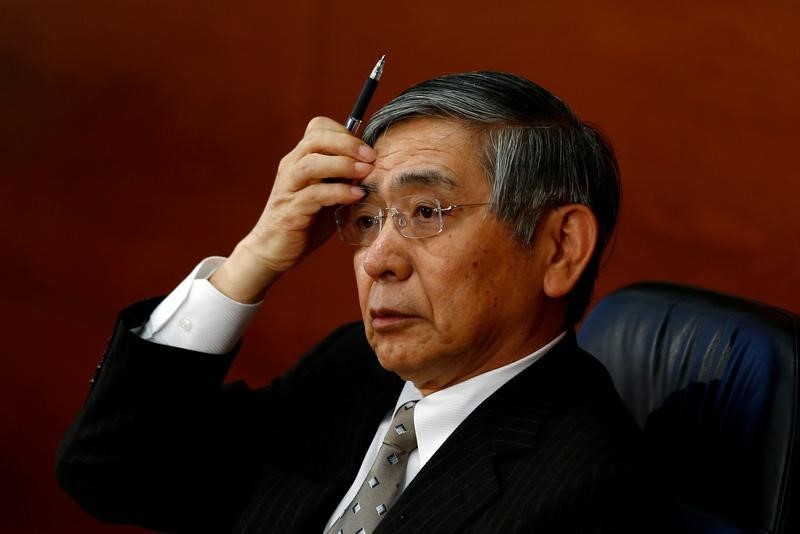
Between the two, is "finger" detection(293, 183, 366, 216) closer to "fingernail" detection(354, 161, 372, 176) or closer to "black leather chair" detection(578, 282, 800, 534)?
"fingernail" detection(354, 161, 372, 176)

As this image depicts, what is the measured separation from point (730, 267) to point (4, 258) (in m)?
2.35

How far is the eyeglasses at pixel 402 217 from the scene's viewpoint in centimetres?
160

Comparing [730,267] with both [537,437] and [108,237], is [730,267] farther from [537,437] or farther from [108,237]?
[108,237]

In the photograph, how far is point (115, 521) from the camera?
1939mm

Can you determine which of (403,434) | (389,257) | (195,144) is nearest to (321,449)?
(403,434)

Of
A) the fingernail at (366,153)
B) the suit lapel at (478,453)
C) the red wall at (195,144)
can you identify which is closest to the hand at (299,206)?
the fingernail at (366,153)

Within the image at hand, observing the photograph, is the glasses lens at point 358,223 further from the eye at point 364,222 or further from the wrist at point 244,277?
the wrist at point 244,277

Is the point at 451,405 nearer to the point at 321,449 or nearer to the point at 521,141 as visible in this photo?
the point at 321,449

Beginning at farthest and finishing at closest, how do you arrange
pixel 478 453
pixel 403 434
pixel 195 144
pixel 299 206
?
pixel 195 144 < pixel 299 206 < pixel 403 434 < pixel 478 453

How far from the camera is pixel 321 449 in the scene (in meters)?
1.88

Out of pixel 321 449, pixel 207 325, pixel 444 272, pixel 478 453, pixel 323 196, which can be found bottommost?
pixel 321 449

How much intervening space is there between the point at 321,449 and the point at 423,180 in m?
0.61

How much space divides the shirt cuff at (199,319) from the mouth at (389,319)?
Result: 36 cm

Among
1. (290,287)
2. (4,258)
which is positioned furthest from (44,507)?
(290,287)
